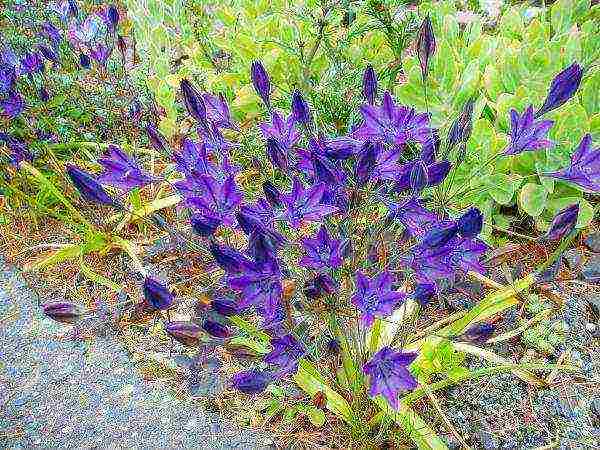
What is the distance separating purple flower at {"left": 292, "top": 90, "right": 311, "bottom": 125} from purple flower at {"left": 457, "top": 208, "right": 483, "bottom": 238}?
1.27ft

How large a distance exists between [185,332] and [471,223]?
0.62 meters

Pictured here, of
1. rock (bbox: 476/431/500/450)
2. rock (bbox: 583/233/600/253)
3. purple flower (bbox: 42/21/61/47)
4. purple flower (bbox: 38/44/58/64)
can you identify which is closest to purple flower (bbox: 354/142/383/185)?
rock (bbox: 476/431/500/450)

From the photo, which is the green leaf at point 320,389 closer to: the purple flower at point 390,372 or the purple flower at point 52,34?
the purple flower at point 390,372

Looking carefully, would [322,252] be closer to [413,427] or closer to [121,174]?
[121,174]

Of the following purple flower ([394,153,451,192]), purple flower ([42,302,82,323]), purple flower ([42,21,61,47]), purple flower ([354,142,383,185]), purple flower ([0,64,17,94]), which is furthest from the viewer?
purple flower ([42,21,61,47])

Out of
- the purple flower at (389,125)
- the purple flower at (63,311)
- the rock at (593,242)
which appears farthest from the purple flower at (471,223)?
the rock at (593,242)

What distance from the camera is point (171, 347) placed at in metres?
2.07

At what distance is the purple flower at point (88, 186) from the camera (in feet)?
4.50

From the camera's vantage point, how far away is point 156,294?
51.2 inches

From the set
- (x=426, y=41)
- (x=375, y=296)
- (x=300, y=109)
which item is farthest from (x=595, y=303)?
(x=300, y=109)

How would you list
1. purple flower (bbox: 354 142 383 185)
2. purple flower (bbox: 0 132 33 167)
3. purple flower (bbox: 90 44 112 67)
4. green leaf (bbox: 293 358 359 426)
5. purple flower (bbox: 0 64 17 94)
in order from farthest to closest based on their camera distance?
purple flower (bbox: 90 44 112 67), purple flower (bbox: 0 132 33 167), purple flower (bbox: 0 64 17 94), green leaf (bbox: 293 358 359 426), purple flower (bbox: 354 142 383 185)

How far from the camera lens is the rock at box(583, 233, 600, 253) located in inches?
86.2

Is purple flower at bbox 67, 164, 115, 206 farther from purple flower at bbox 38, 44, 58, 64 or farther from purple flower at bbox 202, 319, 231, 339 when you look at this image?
purple flower at bbox 38, 44, 58, 64

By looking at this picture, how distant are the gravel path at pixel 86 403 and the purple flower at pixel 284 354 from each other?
579mm
